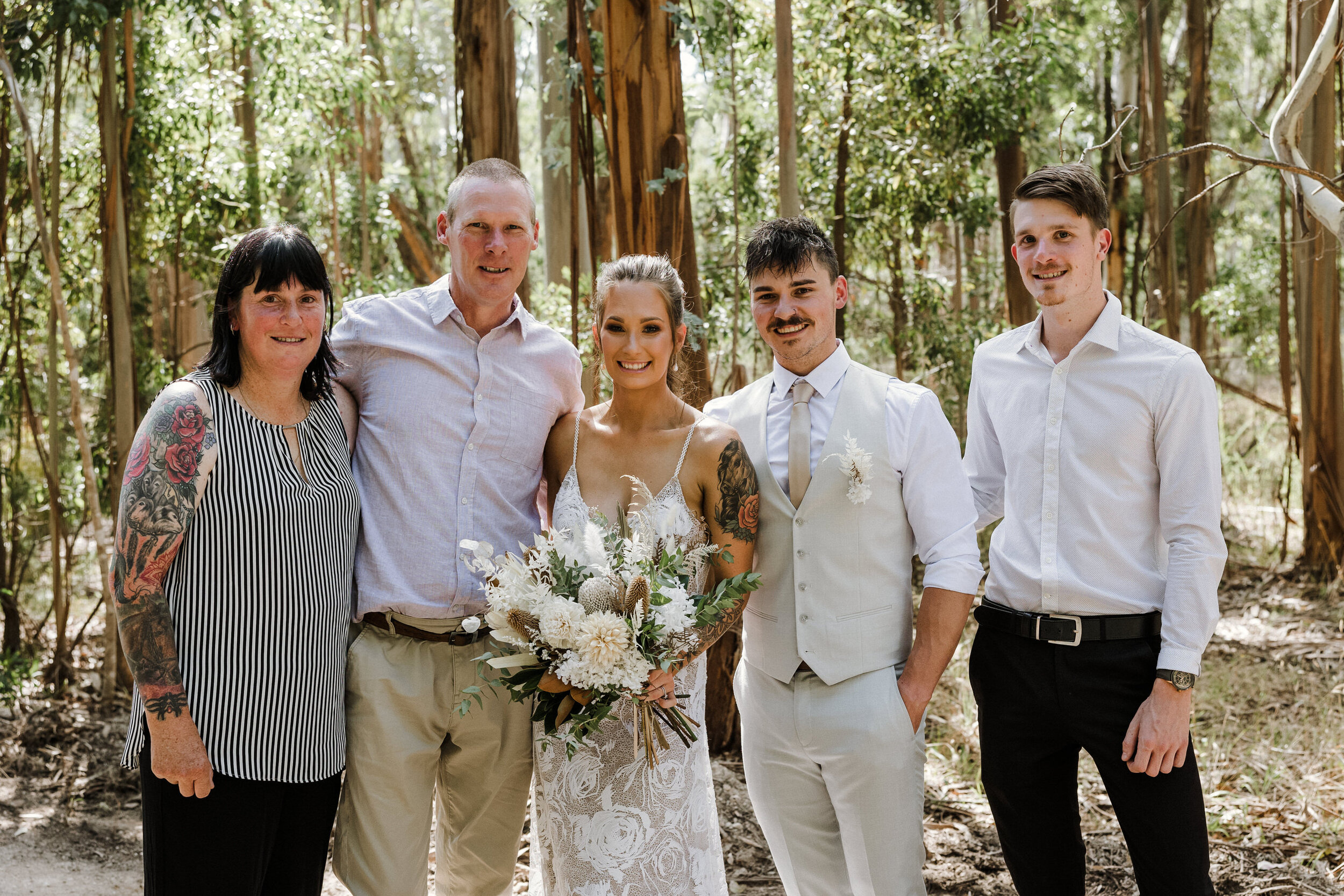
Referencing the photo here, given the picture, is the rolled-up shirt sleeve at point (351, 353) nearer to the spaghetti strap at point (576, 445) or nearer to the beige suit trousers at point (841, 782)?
the spaghetti strap at point (576, 445)

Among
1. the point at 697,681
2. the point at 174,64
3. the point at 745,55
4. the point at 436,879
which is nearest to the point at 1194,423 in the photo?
the point at 697,681

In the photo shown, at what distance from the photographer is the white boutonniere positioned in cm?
250

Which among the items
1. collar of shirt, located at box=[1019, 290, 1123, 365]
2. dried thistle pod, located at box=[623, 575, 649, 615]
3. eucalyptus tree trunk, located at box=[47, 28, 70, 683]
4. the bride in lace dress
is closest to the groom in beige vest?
the bride in lace dress

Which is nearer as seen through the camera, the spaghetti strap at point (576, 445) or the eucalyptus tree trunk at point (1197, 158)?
the spaghetti strap at point (576, 445)

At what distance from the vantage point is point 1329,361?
783 centimetres

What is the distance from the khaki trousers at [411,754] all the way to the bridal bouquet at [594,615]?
0.40 metres

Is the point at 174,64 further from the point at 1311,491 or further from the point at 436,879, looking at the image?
the point at 1311,491

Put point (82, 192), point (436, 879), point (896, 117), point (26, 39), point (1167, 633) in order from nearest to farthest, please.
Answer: point (1167, 633)
point (436, 879)
point (26, 39)
point (82, 192)
point (896, 117)

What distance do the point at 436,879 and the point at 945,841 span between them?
2.17 metres

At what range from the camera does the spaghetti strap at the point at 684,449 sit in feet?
8.41

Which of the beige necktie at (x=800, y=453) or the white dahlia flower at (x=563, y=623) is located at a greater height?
the beige necktie at (x=800, y=453)

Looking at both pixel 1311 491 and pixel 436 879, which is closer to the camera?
pixel 436 879

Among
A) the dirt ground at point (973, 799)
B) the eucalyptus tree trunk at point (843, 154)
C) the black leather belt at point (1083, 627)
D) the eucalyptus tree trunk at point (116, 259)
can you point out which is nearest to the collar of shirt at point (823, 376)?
the black leather belt at point (1083, 627)

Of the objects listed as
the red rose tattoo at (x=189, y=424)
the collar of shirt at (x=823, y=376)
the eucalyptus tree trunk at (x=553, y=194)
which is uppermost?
the eucalyptus tree trunk at (x=553, y=194)
